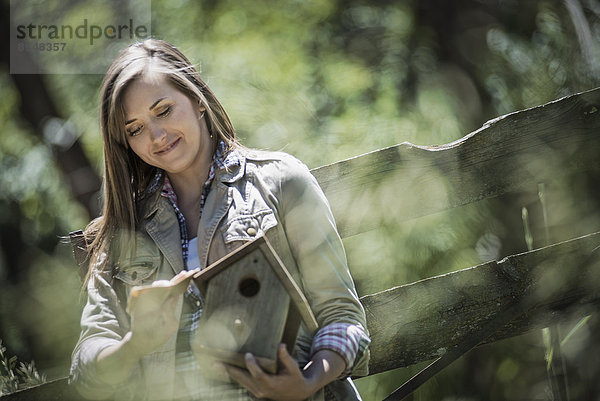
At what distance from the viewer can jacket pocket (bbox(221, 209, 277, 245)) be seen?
224 centimetres

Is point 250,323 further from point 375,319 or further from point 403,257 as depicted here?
point 403,257

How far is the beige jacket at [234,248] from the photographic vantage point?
85.3 inches

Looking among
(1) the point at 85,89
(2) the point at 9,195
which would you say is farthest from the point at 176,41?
(2) the point at 9,195

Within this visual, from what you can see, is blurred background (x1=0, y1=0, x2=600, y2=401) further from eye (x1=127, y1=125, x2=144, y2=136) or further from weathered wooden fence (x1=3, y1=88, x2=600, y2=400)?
eye (x1=127, y1=125, x2=144, y2=136)


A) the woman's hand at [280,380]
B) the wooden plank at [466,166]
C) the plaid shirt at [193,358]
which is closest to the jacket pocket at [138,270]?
the plaid shirt at [193,358]

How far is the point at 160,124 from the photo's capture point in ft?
7.70

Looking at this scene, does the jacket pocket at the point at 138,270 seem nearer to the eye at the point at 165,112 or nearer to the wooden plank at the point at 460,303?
the eye at the point at 165,112

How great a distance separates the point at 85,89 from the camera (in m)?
5.33

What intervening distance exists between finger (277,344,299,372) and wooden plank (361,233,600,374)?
85 cm

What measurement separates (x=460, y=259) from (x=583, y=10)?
1923mm

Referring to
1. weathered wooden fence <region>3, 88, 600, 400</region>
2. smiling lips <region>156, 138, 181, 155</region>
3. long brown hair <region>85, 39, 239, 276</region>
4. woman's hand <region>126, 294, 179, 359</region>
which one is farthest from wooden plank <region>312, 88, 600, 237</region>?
woman's hand <region>126, 294, 179, 359</region>

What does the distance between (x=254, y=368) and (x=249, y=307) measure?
0.18 meters

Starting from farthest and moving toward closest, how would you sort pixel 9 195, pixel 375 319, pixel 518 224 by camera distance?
1. pixel 9 195
2. pixel 518 224
3. pixel 375 319

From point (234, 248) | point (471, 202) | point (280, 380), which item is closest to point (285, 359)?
point (280, 380)
